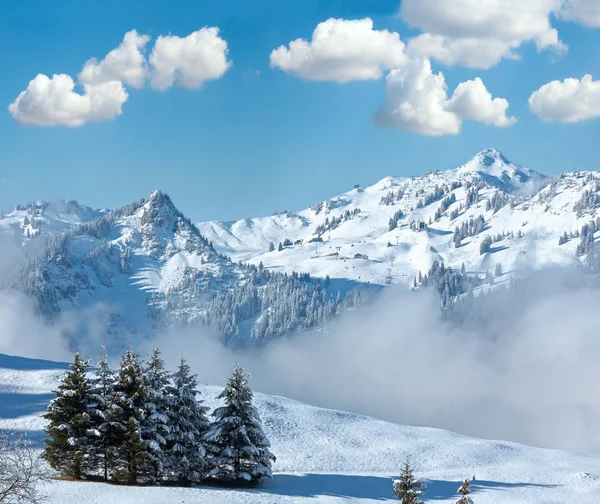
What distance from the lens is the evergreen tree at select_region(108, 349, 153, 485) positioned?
45.3 metres

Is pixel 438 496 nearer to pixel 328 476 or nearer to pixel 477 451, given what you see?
pixel 328 476

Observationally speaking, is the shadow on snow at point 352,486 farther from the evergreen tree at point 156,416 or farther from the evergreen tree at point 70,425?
the evergreen tree at point 70,425

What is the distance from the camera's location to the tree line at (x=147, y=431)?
45.6m

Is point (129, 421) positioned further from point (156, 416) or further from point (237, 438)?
point (237, 438)

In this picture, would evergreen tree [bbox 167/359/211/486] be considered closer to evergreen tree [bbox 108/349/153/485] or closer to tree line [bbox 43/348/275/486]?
tree line [bbox 43/348/275/486]

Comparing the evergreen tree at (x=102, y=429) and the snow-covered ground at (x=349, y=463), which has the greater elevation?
the evergreen tree at (x=102, y=429)

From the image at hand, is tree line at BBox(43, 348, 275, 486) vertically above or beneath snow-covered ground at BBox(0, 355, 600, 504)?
above

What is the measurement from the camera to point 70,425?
150 ft

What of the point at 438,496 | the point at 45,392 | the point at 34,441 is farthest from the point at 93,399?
the point at 45,392

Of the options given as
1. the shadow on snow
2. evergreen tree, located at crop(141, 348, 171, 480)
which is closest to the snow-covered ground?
the shadow on snow

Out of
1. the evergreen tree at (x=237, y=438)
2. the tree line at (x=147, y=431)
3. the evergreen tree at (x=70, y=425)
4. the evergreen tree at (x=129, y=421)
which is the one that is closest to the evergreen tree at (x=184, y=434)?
the tree line at (x=147, y=431)

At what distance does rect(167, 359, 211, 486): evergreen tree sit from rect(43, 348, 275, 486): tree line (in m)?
0.07

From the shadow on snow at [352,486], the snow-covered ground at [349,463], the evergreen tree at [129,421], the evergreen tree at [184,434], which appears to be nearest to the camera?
the snow-covered ground at [349,463]

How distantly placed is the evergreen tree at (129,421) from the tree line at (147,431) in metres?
0.07
